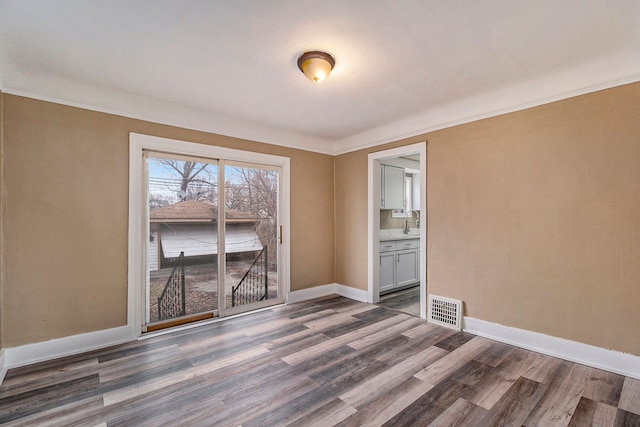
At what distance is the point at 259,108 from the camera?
11.6 feet

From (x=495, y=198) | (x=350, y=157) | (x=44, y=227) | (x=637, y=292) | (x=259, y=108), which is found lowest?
(x=637, y=292)

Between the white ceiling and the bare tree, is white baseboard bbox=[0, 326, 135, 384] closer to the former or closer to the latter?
the bare tree

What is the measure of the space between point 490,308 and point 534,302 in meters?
0.43

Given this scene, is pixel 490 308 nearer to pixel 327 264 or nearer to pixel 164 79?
pixel 327 264

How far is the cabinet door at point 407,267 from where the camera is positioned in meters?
5.14

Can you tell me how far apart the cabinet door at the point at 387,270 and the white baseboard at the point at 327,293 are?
44cm

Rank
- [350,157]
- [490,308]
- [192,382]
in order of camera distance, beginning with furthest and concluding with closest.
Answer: [350,157] < [490,308] < [192,382]

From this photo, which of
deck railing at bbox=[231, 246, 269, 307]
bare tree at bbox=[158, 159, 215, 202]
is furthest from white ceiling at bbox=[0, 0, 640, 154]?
deck railing at bbox=[231, 246, 269, 307]

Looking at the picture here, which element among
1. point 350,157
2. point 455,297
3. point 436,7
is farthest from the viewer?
point 350,157

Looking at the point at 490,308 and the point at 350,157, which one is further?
the point at 350,157

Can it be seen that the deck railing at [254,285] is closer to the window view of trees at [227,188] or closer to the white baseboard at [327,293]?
the window view of trees at [227,188]

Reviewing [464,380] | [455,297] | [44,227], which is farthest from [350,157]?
[44,227]

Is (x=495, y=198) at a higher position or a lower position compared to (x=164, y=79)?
lower

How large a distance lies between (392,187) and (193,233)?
3.39 meters
